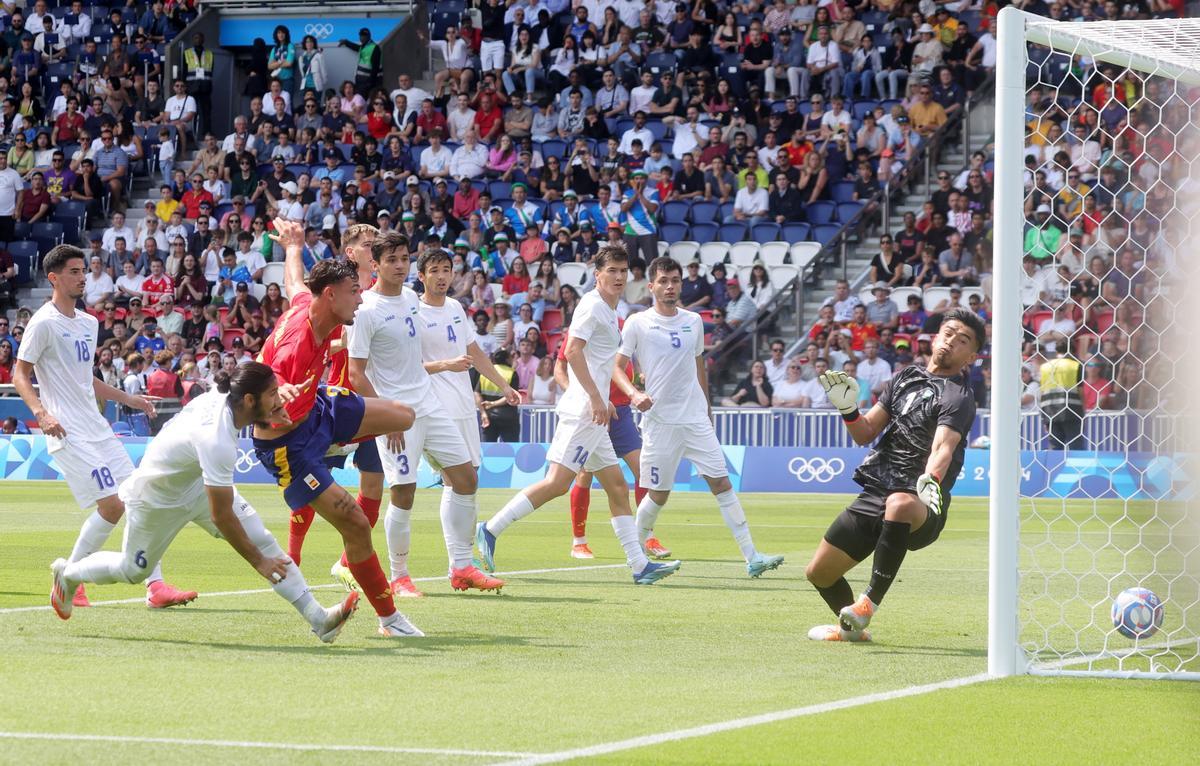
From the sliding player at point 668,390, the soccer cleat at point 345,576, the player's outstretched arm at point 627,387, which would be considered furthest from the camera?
the sliding player at point 668,390

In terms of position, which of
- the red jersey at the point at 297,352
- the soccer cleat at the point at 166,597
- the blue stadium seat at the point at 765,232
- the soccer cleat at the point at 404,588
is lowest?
the soccer cleat at the point at 404,588

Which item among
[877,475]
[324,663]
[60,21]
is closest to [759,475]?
[877,475]

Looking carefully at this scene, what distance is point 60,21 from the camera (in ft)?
119

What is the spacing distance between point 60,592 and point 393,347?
2841mm

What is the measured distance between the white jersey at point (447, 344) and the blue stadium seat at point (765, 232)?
15.6 meters

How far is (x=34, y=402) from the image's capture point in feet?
33.6

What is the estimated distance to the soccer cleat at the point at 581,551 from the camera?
45.2 feet

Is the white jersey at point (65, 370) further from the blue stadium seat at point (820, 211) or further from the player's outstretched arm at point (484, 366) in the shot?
the blue stadium seat at point (820, 211)

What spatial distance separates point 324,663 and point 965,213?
60.7 ft

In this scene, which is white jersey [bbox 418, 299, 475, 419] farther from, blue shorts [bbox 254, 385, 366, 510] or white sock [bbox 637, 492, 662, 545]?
blue shorts [bbox 254, 385, 366, 510]

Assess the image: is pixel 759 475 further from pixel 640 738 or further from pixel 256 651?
pixel 640 738

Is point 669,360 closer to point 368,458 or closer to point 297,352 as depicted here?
point 368,458

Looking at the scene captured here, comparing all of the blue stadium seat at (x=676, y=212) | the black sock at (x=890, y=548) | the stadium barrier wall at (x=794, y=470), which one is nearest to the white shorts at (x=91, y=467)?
the black sock at (x=890, y=548)

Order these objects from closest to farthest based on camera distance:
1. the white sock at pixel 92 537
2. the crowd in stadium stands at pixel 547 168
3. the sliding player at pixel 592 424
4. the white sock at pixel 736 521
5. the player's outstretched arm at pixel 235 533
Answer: the player's outstretched arm at pixel 235 533
the white sock at pixel 92 537
the sliding player at pixel 592 424
the white sock at pixel 736 521
the crowd in stadium stands at pixel 547 168
